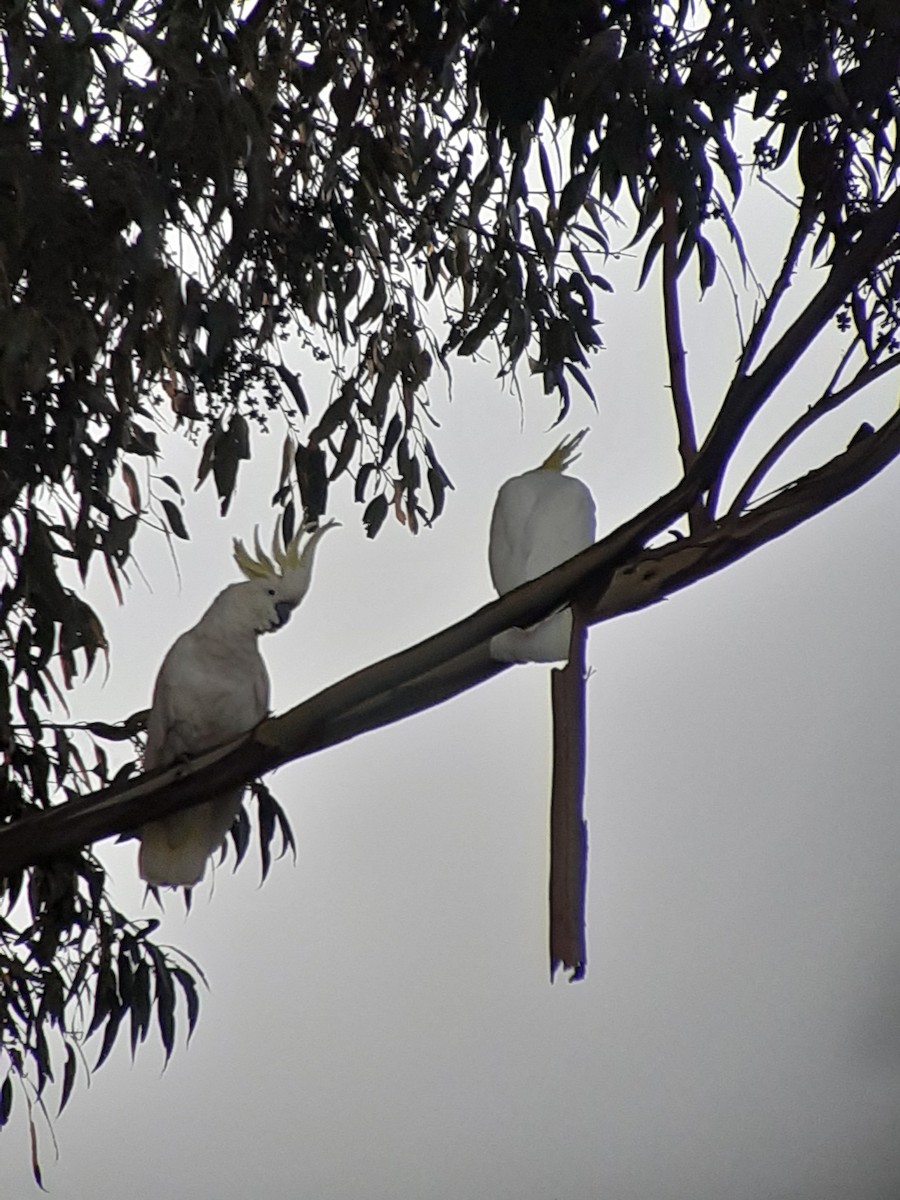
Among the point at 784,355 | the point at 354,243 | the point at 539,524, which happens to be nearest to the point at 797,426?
the point at 784,355

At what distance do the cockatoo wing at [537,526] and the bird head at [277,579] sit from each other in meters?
0.15

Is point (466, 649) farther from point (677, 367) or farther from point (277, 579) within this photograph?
point (277, 579)

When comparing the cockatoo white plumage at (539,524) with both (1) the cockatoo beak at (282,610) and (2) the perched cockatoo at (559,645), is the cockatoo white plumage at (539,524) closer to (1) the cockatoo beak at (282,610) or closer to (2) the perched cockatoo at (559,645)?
(2) the perched cockatoo at (559,645)

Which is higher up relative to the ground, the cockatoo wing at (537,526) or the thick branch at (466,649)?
the cockatoo wing at (537,526)

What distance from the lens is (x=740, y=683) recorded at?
7.11 ft

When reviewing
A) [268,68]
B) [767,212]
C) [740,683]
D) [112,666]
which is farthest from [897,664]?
[268,68]

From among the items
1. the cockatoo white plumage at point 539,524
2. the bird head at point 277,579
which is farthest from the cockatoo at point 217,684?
the cockatoo white plumage at point 539,524

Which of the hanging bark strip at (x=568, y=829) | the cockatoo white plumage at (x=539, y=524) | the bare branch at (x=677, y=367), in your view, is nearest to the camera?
the hanging bark strip at (x=568, y=829)

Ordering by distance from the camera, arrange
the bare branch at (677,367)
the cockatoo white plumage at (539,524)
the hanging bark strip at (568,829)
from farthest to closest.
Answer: the cockatoo white plumage at (539,524) → the bare branch at (677,367) → the hanging bark strip at (568,829)

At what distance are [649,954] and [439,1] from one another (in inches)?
54.4

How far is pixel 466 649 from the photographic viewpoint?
888mm

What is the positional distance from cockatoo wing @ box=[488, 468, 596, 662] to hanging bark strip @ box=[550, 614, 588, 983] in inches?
14.9

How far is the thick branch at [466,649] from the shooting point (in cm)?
83

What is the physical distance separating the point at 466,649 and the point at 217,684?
1.41ft
